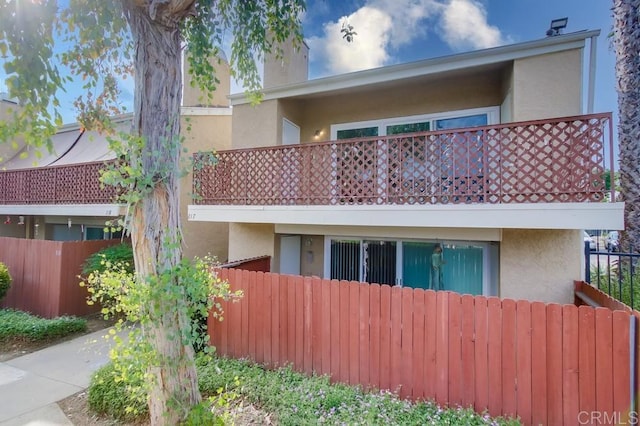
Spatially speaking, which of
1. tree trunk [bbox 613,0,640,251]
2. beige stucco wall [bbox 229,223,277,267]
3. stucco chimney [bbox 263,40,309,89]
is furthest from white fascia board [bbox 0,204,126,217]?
tree trunk [bbox 613,0,640,251]

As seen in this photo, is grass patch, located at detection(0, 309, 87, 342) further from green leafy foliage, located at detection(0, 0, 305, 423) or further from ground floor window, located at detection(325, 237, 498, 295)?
ground floor window, located at detection(325, 237, 498, 295)

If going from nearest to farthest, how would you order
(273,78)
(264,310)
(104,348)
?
(264,310), (104,348), (273,78)

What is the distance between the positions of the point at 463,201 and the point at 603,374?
3.28 metres

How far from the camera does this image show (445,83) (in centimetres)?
842

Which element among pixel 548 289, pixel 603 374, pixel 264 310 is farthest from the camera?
pixel 548 289

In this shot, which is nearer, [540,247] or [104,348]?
[540,247]

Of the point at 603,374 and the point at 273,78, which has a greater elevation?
the point at 273,78

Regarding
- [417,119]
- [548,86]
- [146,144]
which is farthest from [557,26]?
[146,144]

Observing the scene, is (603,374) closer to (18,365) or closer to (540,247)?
(540,247)

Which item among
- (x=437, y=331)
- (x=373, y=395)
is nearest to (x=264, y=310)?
(x=373, y=395)

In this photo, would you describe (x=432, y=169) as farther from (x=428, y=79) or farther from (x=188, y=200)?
(x=188, y=200)

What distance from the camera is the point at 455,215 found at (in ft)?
20.3

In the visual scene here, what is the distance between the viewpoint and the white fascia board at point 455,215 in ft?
17.5

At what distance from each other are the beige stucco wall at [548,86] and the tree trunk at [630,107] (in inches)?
132
